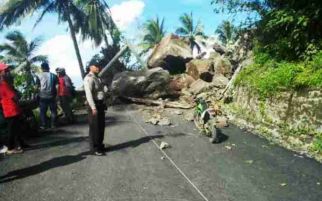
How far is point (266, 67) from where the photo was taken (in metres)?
12.9

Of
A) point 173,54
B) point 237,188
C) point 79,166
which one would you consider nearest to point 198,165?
point 237,188

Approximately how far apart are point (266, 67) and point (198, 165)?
5845 millimetres

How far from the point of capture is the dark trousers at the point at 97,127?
8.80 metres

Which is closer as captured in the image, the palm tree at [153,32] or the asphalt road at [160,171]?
the asphalt road at [160,171]

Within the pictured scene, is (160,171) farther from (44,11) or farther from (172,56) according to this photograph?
(44,11)

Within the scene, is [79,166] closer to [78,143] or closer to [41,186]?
[41,186]

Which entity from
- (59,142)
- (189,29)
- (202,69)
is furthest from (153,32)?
(59,142)

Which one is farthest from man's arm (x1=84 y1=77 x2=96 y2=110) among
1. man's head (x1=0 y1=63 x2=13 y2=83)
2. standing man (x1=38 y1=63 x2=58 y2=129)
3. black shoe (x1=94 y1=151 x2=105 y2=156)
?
standing man (x1=38 y1=63 x2=58 y2=129)

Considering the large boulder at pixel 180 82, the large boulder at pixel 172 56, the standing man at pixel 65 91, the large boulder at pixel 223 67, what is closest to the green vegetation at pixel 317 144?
the standing man at pixel 65 91

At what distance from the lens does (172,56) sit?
2380cm

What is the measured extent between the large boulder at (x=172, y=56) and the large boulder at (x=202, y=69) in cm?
195

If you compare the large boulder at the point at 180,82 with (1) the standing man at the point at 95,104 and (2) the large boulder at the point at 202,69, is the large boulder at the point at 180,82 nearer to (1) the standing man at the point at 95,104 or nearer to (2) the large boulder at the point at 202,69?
(2) the large boulder at the point at 202,69

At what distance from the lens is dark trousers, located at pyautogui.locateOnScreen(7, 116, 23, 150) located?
8.52m

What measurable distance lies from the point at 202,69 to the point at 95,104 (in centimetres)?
1273
